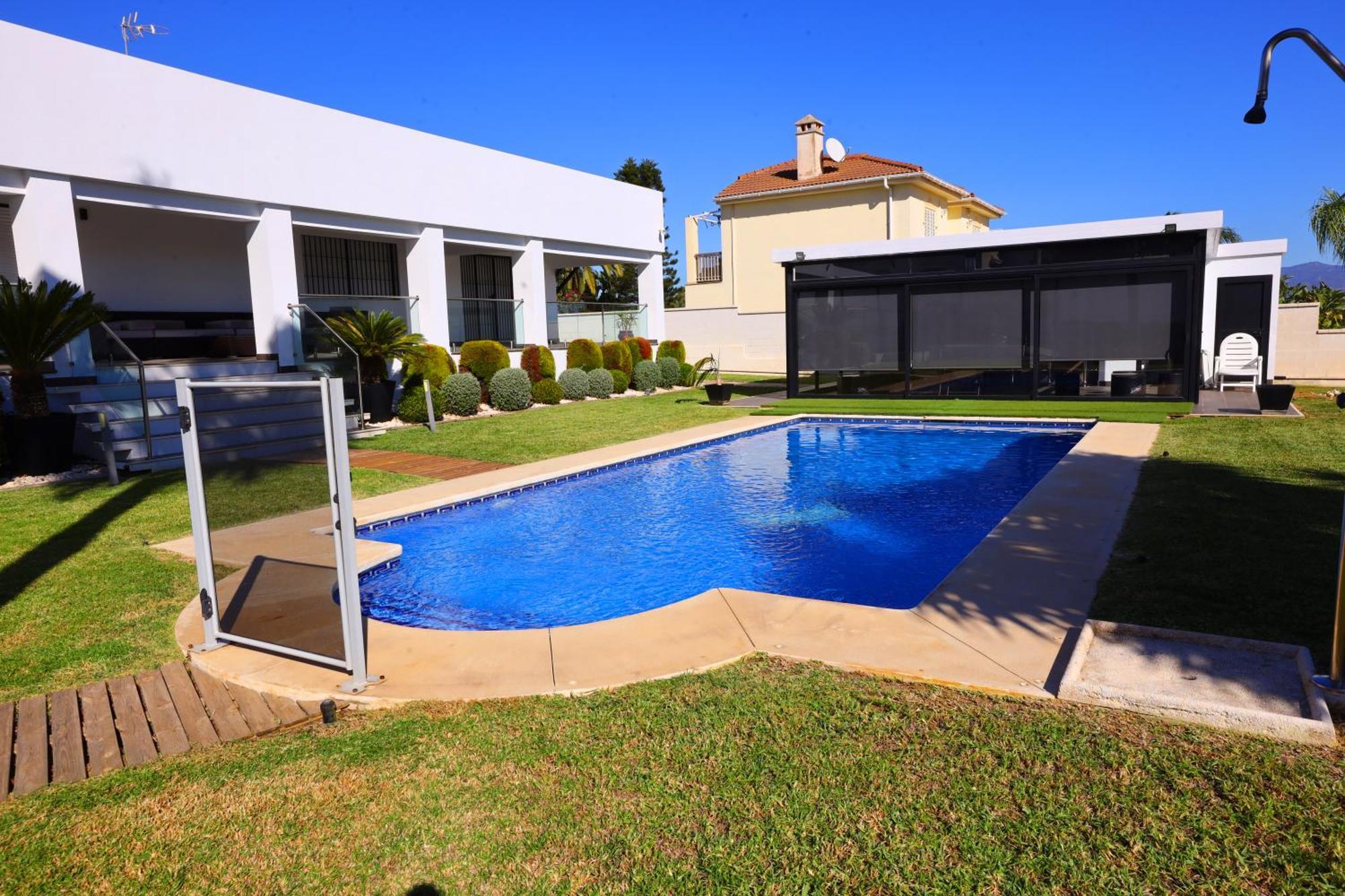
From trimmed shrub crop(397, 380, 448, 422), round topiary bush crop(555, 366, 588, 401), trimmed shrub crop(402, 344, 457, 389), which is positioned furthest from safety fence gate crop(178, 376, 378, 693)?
round topiary bush crop(555, 366, 588, 401)

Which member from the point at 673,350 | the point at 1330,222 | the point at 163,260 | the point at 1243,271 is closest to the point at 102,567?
the point at 163,260

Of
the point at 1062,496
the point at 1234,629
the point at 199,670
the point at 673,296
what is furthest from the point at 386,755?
the point at 673,296

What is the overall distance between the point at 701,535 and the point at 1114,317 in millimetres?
11262

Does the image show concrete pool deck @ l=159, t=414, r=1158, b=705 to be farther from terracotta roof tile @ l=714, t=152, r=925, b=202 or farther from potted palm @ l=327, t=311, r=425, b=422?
terracotta roof tile @ l=714, t=152, r=925, b=202

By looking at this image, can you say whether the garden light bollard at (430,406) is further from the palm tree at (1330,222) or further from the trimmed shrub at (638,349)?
the palm tree at (1330,222)

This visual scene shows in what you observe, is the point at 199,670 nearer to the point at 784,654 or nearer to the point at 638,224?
the point at 784,654

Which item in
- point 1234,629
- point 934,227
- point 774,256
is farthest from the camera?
point 934,227

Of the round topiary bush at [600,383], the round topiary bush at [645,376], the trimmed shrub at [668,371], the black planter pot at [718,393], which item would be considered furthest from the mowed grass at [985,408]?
the trimmed shrub at [668,371]

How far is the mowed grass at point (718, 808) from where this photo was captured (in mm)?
2770

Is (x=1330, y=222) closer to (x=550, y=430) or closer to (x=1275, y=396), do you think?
(x=1275, y=396)

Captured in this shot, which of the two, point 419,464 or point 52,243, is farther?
point 419,464

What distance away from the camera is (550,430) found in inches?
610

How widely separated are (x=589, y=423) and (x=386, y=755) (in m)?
12.9

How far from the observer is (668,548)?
856cm
